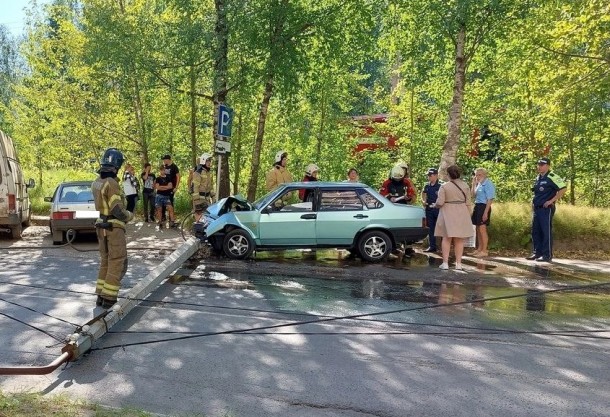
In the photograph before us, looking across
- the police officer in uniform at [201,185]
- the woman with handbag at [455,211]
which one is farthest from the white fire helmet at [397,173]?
the police officer in uniform at [201,185]

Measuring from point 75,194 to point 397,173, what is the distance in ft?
25.3

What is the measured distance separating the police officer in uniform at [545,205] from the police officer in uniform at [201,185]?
7.46 metres

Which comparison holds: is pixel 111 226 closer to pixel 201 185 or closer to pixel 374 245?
pixel 374 245

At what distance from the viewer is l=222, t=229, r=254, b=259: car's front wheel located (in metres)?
10.3

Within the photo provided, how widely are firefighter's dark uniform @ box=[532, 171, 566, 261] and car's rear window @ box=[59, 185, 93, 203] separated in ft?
32.8

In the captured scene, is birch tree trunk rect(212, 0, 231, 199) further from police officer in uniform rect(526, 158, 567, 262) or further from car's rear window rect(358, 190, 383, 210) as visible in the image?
police officer in uniform rect(526, 158, 567, 262)

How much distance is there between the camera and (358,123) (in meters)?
26.3

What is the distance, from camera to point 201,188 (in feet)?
43.5

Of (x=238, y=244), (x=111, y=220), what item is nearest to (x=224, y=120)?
(x=238, y=244)

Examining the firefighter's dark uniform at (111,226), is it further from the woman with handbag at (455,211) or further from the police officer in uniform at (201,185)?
the police officer in uniform at (201,185)

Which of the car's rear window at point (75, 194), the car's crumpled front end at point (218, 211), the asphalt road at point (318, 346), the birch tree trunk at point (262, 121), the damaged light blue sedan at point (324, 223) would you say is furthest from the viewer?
the birch tree trunk at point (262, 121)

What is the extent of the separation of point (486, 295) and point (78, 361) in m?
5.54

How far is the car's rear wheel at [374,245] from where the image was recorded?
10.3m

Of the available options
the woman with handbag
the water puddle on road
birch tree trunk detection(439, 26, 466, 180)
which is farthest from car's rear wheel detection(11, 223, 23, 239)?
birch tree trunk detection(439, 26, 466, 180)
